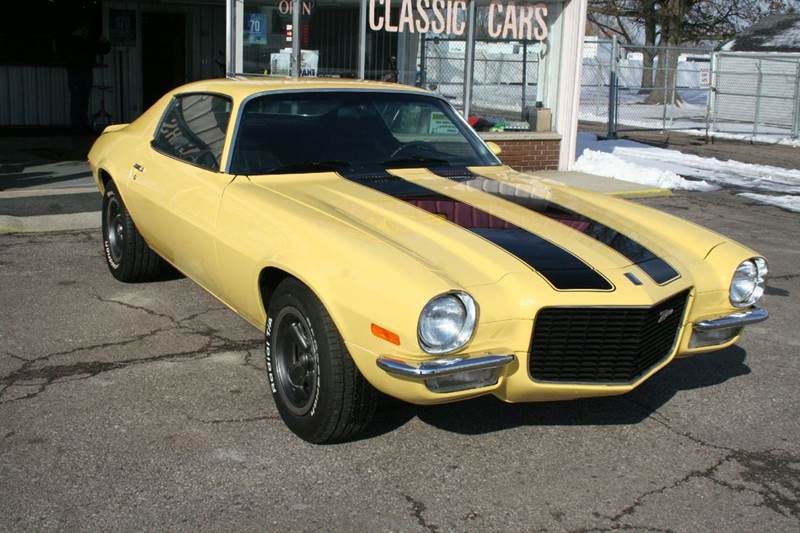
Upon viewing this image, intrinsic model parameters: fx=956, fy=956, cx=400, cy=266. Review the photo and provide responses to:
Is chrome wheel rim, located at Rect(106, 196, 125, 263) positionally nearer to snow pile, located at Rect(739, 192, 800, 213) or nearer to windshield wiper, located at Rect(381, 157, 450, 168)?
windshield wiper, located at Rect(381, 157, 450, 168)

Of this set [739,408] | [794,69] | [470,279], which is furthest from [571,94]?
[794,69]

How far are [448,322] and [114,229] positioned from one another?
3.71 m

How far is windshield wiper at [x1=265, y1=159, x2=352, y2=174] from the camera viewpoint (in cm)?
498

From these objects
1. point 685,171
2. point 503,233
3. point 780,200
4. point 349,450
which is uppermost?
point 503,233

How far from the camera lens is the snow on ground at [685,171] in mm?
12742

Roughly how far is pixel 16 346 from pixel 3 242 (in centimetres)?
290

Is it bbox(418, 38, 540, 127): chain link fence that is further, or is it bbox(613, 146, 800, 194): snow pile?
bbox(613, 146, 800, 194): snow pile

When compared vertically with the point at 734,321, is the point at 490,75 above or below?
above

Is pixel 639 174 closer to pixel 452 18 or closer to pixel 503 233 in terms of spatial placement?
pixel 452 18

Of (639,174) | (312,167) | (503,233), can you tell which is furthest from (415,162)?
(639,174)

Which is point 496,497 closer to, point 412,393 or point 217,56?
point 412,393

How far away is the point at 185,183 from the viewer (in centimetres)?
520

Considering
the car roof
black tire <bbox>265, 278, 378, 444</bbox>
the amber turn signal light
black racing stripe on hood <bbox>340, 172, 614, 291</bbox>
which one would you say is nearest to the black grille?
black racing stripe on hood <bbox>340, 172, 614, 291</bbox>

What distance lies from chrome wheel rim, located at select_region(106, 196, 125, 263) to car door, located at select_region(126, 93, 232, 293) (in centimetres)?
46
